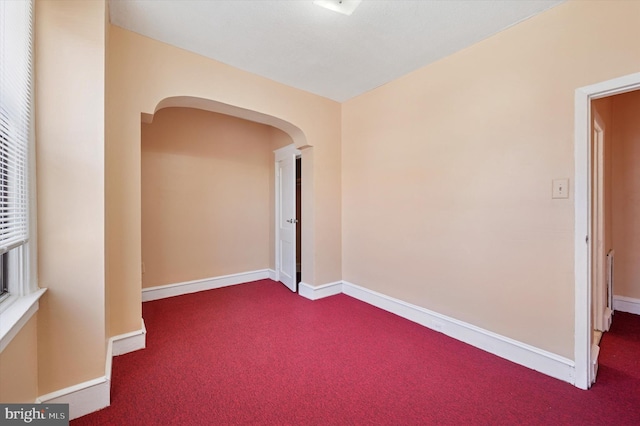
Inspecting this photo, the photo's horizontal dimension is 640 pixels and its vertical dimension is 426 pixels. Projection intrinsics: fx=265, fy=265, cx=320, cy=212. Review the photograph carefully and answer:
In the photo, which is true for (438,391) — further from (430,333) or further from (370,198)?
(370,198)

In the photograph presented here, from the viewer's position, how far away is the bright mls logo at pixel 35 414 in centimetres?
108

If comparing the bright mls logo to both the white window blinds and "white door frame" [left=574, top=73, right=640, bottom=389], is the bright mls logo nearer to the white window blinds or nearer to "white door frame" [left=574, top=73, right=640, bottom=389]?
the white window blinds

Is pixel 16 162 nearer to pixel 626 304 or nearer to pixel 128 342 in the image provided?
pixel 128 342

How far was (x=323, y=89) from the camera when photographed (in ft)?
10.3

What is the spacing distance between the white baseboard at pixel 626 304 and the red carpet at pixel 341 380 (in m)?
0.25

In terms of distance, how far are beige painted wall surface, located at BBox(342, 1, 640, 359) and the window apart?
2773 millimetres

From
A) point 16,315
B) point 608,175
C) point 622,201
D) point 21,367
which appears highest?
point 608,175

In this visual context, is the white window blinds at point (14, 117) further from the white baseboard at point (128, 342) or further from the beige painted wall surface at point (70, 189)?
the white baseboard at point (128, 342)

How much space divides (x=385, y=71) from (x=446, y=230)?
1718 millimetres

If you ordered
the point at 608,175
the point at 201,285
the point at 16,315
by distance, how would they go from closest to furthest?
the point at 16,315, the point at 608,175, the point at 201,285

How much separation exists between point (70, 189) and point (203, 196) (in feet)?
7.59

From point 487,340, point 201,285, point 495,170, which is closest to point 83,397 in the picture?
point 201,285

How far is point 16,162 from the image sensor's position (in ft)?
4.10

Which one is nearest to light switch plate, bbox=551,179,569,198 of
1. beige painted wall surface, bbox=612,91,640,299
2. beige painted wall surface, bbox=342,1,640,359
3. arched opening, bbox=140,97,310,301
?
beige painted wall surface, bbox=342,1,640,359
